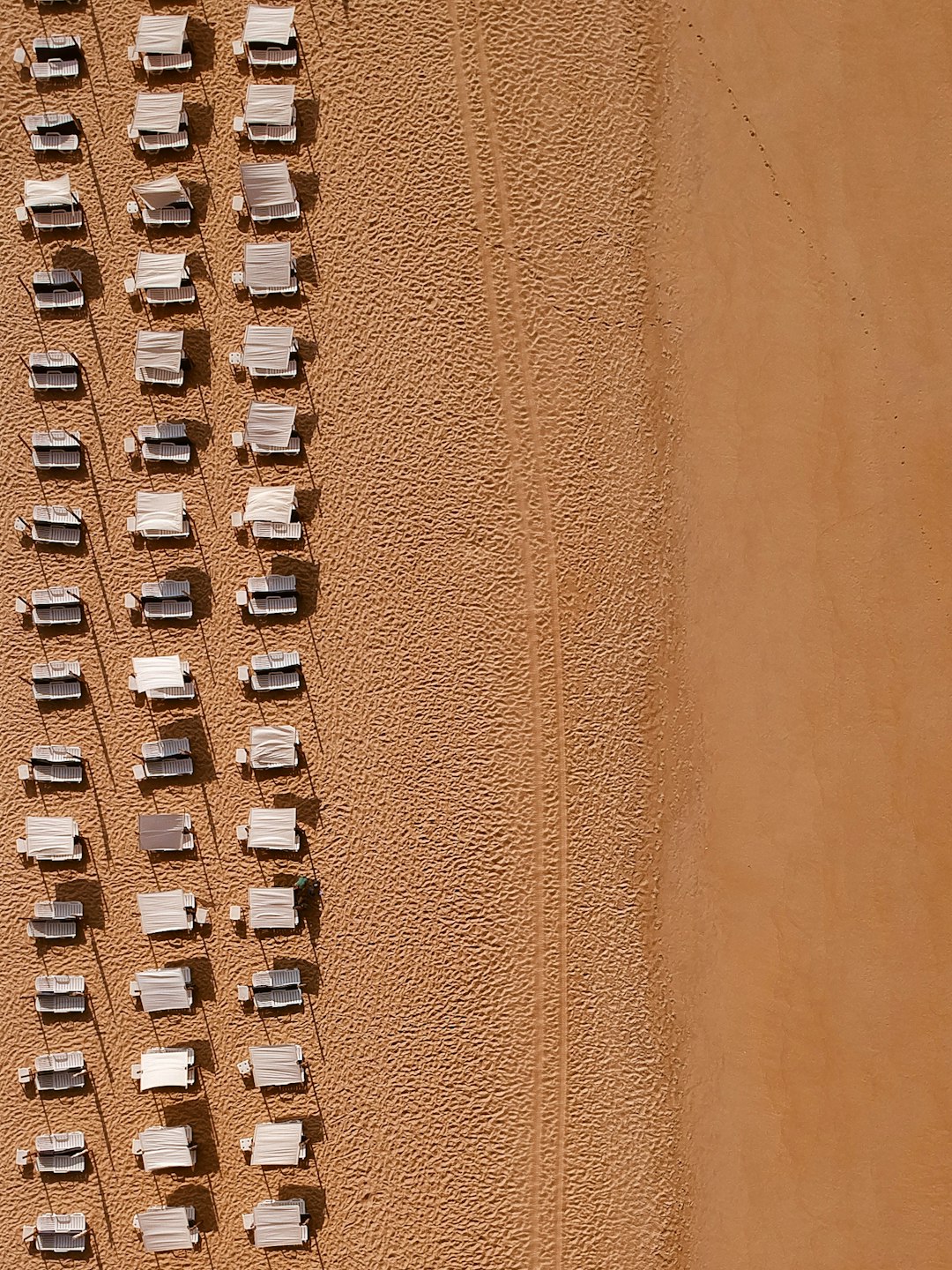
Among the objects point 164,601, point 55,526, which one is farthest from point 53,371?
point 164,601

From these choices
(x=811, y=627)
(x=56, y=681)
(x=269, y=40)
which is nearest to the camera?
(x=269, y=40)

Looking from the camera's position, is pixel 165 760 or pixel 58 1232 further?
pixel 165 760

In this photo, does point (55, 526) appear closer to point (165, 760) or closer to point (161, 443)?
point (161, 443)

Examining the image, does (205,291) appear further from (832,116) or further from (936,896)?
(936,896)

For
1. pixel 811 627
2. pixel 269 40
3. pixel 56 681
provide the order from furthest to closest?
1. pixel 811 627
2. pixel 56 681
3. pixel 269 40

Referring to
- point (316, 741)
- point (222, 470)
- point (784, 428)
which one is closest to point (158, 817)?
point (316, 741)

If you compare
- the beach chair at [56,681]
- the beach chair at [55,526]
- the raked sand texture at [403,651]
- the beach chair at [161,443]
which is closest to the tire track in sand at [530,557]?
the raked sand texture at [403,651]

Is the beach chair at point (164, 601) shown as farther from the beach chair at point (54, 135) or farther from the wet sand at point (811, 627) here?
the wet sand at point (811, 627)
